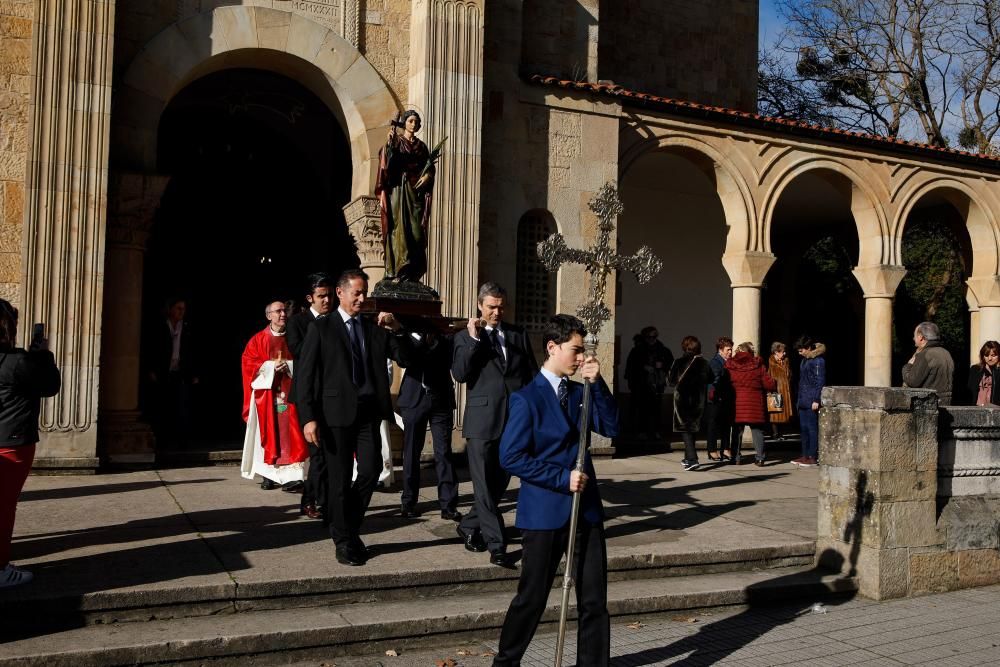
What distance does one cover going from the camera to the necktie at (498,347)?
6.52m

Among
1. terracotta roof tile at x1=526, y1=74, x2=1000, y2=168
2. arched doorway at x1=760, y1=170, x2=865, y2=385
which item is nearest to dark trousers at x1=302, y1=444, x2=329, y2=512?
terracotta roof tile at x1=526, y1=74, x2=1000, y2=168

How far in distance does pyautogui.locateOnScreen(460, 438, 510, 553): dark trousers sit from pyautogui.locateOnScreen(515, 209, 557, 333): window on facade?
21.7 feet

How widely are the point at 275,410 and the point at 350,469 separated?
3002 millimetres

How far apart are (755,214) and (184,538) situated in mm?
10777

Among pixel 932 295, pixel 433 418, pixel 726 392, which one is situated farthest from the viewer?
pixel 932 295

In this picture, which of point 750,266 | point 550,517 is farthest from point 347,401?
point 750,266

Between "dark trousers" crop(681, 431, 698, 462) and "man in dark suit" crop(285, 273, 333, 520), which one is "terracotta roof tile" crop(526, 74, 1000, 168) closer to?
"dark trousers" crop(681, 431, 698, 462)

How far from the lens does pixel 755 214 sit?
48.1 feet

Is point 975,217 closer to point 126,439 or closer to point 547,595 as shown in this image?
point 126,439

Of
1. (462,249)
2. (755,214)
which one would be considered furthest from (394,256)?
(755,214)

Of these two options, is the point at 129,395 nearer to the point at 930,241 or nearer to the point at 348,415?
the point at 348,415

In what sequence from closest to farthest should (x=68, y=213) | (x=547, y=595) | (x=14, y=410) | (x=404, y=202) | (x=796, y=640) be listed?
(x=547, y=595) < (x=14, y=410) < (x=796, y=640) < (x=404, y=202) < (x=68, y=213)

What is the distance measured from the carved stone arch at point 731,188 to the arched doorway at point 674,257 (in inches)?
115

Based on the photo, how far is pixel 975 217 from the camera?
55.4 ft
